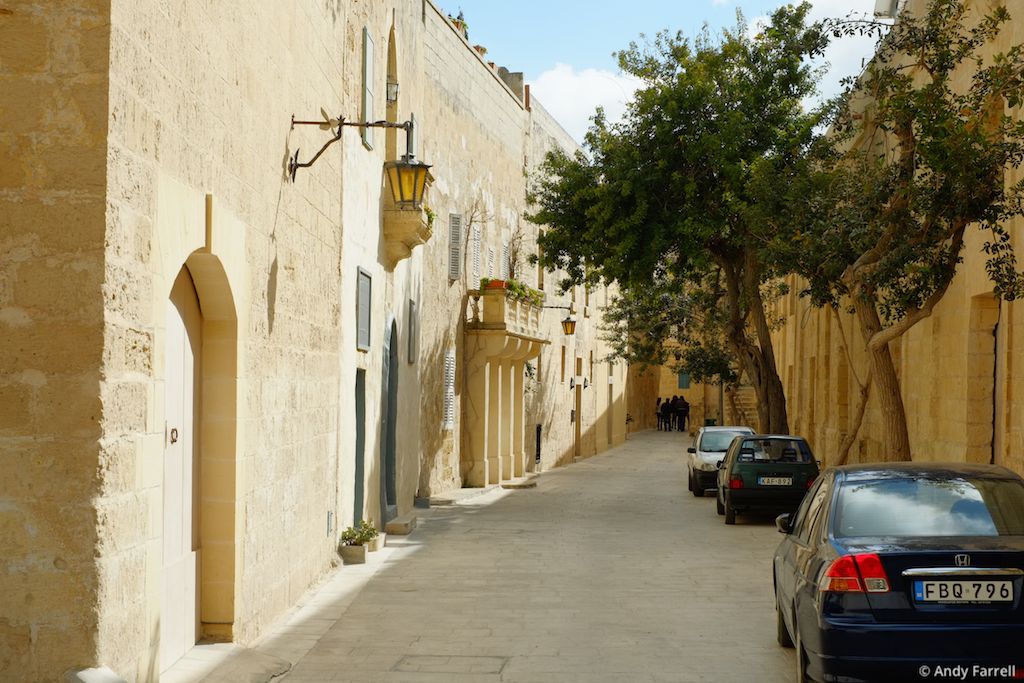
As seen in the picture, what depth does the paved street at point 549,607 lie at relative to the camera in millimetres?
9094

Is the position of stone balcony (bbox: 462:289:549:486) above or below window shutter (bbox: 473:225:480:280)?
below

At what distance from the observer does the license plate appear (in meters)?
6.67

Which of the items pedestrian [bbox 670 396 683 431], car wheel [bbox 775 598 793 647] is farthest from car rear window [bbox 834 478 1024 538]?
pedestrian [bbox 670 396 683 431]

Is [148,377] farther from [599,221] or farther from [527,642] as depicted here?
[599,221]

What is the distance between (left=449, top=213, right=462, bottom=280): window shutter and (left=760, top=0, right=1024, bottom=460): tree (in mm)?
10011

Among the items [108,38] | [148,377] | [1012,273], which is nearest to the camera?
[108,38]

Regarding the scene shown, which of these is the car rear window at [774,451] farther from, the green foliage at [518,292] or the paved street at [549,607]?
the green foliage at [518,292]

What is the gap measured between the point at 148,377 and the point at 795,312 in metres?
32.8

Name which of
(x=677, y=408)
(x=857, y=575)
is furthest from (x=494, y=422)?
(x=677, y=408)

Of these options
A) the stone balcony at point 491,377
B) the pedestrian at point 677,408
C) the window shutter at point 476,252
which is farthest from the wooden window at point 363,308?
the pedestrian at point 677,408

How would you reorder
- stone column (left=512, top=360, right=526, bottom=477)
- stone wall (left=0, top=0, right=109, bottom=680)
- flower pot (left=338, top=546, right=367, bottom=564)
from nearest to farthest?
stone wall (left=0, top=0, right=109, bottom=680), flower pot (left=338, top=546, right=367, bottom=564), stone column (left=512, top=360, right=526, bottom=477)

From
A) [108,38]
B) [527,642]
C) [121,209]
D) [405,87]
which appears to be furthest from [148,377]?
[405,87]

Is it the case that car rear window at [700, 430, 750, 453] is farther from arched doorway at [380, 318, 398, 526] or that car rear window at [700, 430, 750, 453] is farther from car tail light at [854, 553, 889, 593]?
car tail light at [854, 553, 889, 593]

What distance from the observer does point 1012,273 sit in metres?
13.0
